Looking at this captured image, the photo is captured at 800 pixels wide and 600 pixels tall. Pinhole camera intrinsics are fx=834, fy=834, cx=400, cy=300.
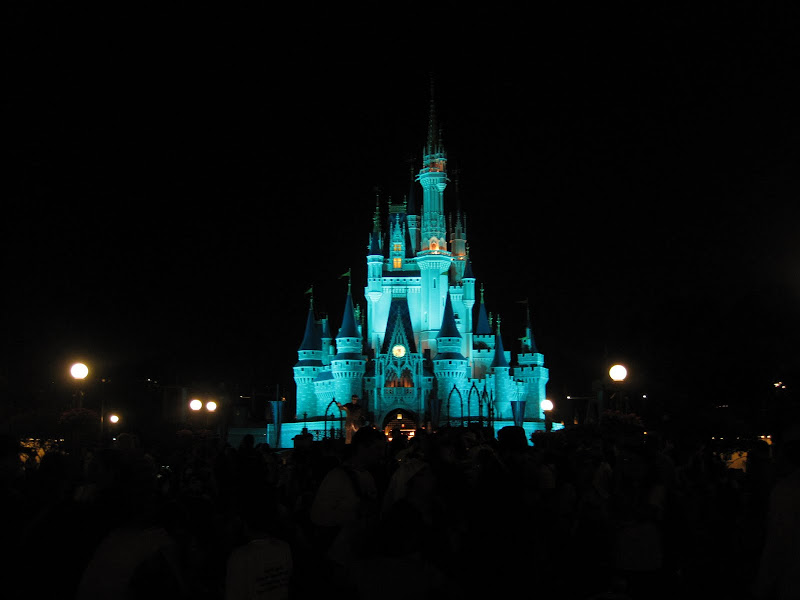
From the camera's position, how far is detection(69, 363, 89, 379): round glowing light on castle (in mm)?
13859

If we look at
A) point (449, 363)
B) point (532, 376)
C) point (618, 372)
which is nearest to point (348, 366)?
point (449, 363)

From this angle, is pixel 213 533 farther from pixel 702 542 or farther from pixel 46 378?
pixel 46 378

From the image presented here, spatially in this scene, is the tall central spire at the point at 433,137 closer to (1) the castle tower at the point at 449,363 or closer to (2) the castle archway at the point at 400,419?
(1) the castle tower at the point at 449,363

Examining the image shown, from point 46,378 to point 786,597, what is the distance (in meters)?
39.3

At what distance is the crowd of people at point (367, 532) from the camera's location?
4.47 m

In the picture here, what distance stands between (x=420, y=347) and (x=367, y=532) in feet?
205

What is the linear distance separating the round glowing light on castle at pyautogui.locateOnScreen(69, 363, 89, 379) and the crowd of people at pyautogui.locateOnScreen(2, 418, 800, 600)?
6.31 metres

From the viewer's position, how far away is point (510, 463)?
779cm

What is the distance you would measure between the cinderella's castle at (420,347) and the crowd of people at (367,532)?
48.1 meters

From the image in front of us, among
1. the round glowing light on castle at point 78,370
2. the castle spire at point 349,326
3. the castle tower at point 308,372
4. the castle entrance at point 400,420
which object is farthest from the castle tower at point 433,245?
the round glowing light on castle at point 78,370

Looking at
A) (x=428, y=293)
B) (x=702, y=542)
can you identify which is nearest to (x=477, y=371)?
(x=428, y=293)

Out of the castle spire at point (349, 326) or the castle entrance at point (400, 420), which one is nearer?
the castle entrance at point (400, 420)

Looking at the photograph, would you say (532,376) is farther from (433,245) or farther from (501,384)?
(433,245)

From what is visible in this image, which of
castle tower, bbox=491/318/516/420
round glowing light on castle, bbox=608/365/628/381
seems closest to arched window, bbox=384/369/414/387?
castle tower, bbox=491/318/516/420
